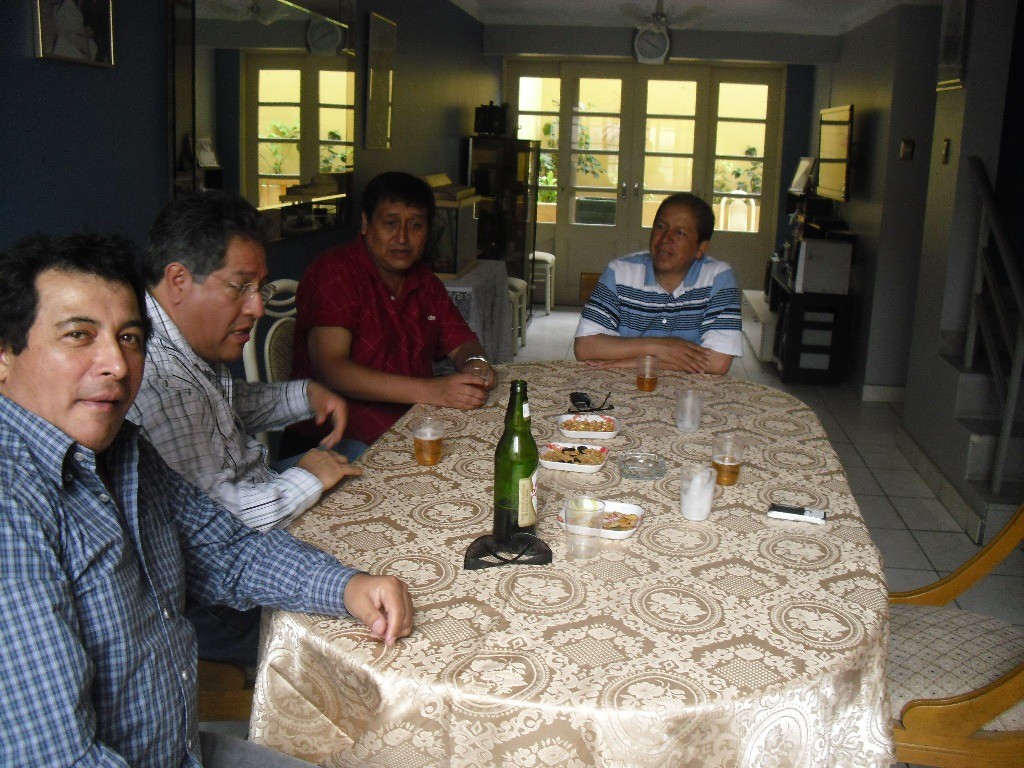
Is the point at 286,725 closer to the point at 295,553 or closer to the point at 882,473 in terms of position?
the point at 295,553

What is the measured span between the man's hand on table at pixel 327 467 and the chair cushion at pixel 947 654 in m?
1.11

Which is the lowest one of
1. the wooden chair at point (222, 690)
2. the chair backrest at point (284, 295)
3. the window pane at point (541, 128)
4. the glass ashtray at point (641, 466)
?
the wooden chair at point (222, 690)

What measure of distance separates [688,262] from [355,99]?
2.25 metres

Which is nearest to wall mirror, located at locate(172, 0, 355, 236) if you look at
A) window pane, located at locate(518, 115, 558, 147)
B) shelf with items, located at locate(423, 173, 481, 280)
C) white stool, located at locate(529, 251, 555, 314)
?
shelf with items, located at locate(423, 173, 481, 280)

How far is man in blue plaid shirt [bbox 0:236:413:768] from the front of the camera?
3.22ft

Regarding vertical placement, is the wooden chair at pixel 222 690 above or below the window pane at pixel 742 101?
below

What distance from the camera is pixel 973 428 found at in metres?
3.99

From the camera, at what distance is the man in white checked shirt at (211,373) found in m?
1.67

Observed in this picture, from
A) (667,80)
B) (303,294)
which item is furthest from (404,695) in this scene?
(667,80)

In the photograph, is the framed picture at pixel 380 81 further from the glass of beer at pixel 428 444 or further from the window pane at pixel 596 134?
the window pane at pixel 596 134

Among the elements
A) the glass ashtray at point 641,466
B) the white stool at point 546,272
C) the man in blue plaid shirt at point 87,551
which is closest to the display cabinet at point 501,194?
the white stool at point 546,272

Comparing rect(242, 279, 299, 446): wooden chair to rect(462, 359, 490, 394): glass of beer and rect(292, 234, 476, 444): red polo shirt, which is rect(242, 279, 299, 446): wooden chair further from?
rect(462, 359, 490, 394): glass of beer

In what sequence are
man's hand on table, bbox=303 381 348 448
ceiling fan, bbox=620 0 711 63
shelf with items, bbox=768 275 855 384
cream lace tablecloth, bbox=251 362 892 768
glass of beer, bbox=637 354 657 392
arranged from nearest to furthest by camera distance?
cream lace tablecloth, bbox=251 362 892 768
man's hand on table, bbox=303 381 348 448
glass of beer, bbox=637 354 657 392
ceiling fan, bbox=620 0 711 63
shelf with items, bbox=768 275 855 384

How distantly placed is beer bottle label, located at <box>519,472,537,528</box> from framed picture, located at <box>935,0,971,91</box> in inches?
151
